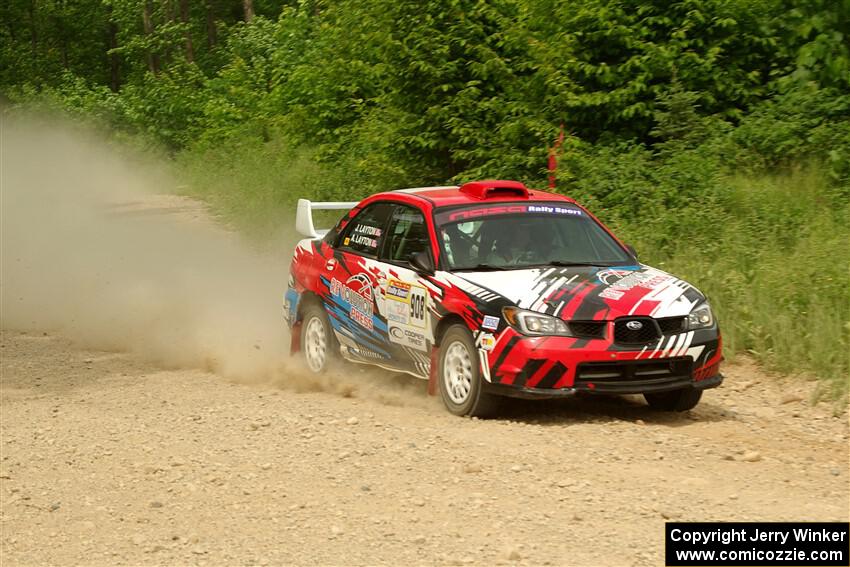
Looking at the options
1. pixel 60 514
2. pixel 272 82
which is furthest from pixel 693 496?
pixel 272 82

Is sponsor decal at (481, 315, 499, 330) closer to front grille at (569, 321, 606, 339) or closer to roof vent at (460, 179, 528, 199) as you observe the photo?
front grille at (569, 321, 606, 339)

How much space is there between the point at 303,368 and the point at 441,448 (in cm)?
347

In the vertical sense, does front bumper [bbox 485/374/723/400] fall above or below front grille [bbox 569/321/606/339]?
below

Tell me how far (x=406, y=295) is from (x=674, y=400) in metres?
2.14

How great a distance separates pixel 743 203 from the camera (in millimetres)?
13719

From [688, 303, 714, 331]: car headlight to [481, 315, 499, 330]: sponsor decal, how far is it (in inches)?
53.4

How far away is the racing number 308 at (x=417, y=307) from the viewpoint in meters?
9.73

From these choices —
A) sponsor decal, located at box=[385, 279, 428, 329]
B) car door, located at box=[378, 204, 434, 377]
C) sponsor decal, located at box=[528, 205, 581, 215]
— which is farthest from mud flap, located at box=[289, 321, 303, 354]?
sponsor decal, located at box=[528, 205, 581, 215]

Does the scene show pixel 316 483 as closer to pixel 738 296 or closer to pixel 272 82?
pixel 738 296

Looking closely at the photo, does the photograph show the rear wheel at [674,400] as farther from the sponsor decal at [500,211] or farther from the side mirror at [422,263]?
the side mirror at [422,263]

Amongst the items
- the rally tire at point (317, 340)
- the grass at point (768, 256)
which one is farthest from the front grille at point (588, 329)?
the rally tire at point (317, 340)

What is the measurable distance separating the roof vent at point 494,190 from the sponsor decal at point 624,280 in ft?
4.00

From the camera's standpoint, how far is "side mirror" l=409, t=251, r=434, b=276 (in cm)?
974

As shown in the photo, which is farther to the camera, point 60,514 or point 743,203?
point 743,203
